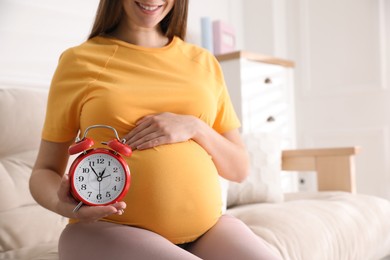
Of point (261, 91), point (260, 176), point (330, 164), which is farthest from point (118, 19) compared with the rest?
point (261, 91)

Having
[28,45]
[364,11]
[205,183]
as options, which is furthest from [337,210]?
[364,11]

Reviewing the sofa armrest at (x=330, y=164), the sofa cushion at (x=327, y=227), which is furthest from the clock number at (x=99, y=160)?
the sofa armrest at (x=330, y=164)

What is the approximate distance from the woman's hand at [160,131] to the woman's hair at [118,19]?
27 centimetres

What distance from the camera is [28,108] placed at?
174 centimetres

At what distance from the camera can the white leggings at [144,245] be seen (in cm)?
97

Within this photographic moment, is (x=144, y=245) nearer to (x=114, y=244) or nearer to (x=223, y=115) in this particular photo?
(x=114, y=244)

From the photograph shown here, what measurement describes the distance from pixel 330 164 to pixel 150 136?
157 centimetres

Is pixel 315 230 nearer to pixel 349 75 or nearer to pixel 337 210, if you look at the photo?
pixel 337 210

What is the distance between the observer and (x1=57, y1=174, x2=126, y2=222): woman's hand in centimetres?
90

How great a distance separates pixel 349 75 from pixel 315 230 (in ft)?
6.82

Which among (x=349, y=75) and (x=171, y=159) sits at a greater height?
(x=349, y=75)

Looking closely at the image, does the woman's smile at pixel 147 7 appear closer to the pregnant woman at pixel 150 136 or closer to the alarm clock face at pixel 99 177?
the pregnant woman at pixel 150 136

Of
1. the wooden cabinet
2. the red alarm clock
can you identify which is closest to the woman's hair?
the red alarm clock

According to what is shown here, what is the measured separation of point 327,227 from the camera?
5.85 feet
